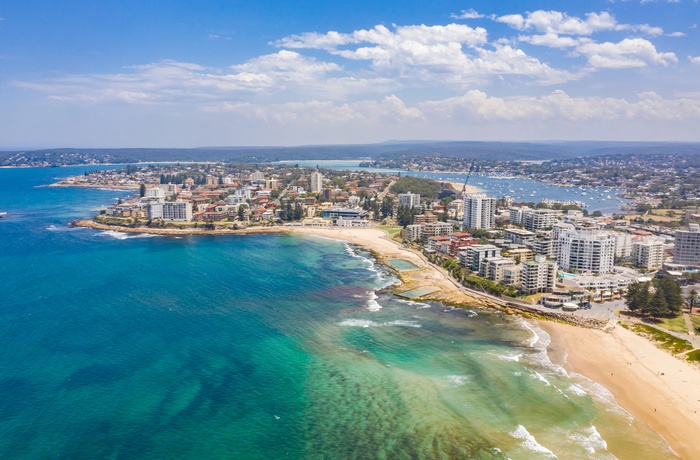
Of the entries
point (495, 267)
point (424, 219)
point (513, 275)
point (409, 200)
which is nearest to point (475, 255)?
point (495, 267)

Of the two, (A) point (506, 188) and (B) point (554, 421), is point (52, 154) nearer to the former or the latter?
(A) point (506, 188)

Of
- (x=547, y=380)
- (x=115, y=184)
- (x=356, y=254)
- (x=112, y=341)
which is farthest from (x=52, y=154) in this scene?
(x=547, y=380)

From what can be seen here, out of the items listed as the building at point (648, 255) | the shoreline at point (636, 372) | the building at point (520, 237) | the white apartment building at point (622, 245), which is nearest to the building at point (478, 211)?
the building at point (520, 237)

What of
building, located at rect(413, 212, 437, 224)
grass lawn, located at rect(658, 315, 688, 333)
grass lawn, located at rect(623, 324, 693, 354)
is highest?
building, located at rect(413, 212, 437, 224)

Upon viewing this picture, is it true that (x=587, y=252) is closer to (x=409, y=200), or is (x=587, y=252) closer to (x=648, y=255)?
(x=648, y=255)

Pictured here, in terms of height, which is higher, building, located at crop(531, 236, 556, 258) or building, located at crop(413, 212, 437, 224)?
building, located at crop(413, 212, 437, 224)

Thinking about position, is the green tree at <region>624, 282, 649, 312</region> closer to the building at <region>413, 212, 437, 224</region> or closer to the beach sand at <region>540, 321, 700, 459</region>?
the beach sand at <region>540, 321, 700, 459</region>

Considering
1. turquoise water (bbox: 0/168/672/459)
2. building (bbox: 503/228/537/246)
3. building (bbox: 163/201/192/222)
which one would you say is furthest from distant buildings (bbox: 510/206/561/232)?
building (bbox: 163/201/192/222)
